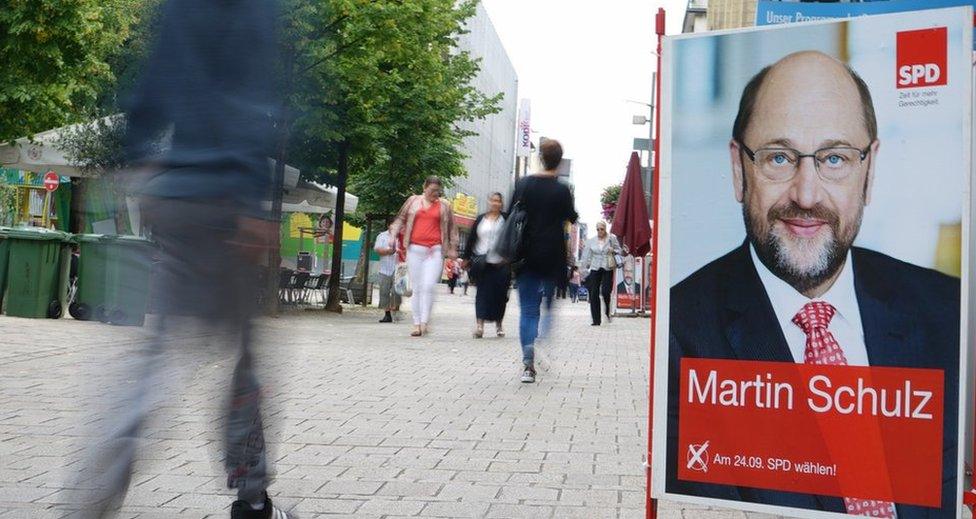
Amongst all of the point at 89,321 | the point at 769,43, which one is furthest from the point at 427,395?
the point at 89,321

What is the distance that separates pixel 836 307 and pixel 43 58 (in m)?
20.6

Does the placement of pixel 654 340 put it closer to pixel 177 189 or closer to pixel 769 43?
pixel 769 43

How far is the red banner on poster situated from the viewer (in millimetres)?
3756

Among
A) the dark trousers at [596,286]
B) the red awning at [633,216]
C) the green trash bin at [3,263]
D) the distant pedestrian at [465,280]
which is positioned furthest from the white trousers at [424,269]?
the red awning at [633,216]

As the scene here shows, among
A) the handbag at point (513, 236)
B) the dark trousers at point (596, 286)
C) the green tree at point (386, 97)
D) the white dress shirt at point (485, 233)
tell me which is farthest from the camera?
the green tree at point (386, 97)

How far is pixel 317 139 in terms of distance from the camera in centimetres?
2209

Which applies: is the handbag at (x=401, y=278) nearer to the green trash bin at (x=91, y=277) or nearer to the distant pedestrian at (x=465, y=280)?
the distant pedestrian at (x=465, y=280)

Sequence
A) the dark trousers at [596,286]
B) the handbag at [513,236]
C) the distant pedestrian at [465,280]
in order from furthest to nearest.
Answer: the dark trousers at [596,286]
the distant pedestrian at [465,280]
the handbag at [513,236]

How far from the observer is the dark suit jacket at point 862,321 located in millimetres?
3760

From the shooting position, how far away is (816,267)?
3949 millimetres

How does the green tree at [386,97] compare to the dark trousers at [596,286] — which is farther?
the green tree at [386,97]

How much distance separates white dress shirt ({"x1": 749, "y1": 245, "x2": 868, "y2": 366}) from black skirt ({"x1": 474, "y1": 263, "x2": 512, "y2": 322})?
8981 mm

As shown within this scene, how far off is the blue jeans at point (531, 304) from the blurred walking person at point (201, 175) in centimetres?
587

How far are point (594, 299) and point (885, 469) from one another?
55.0 ft
